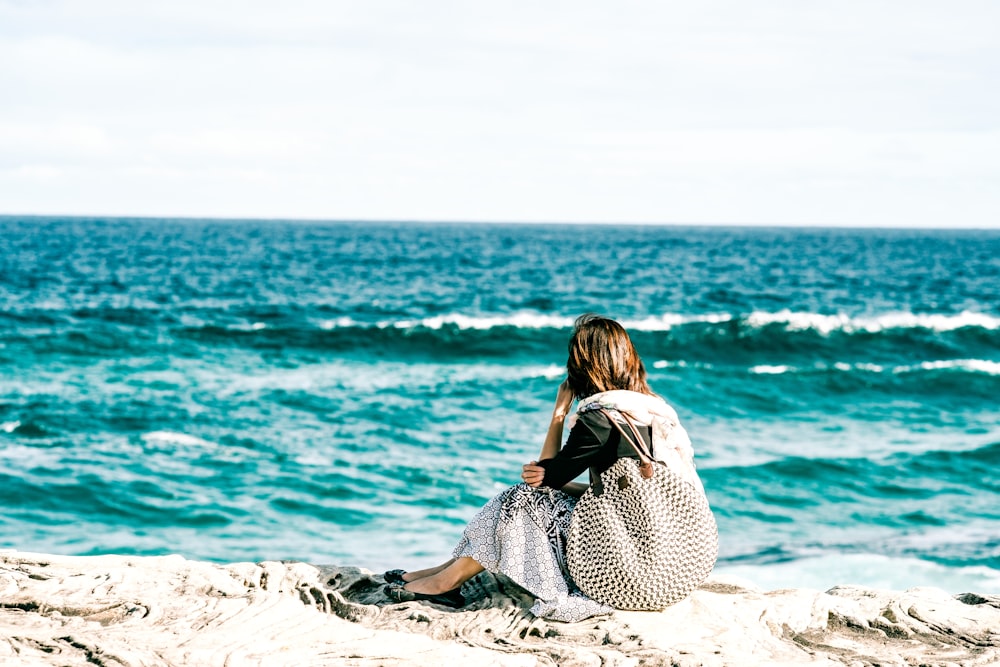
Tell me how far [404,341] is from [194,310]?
767cm

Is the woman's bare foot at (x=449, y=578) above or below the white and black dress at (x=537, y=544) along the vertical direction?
below

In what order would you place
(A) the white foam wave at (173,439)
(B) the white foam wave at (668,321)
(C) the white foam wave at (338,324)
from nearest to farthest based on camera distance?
1. (A) the white foam wave at (173,439)
2. (C) the white foam wave at (338,324)
3. (B) the white foam wave at (668,321)

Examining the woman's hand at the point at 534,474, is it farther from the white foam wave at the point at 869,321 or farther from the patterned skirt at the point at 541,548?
the white foam wave at the point at 869,321

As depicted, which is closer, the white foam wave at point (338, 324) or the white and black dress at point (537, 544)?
the white and black dress at point (537, 544)

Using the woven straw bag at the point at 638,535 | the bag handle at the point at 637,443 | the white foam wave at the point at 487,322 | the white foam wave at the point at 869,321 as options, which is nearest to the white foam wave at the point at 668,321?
the white foam wave at the point at 869,321

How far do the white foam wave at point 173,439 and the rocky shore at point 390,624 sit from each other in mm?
8923

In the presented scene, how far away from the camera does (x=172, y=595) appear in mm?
4652

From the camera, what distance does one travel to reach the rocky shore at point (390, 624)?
3.99 meters

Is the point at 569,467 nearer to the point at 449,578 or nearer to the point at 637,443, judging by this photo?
the point at 637,443

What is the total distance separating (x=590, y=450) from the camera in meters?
4.24

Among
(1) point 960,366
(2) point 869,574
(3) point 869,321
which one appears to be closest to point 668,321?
(3) point 869,321

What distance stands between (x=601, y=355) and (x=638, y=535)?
823mm

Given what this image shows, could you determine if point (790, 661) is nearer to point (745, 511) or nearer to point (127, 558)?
point (127, 558)

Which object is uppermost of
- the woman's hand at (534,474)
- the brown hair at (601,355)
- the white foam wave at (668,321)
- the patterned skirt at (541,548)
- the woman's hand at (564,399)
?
the brown hair at (601,355)
